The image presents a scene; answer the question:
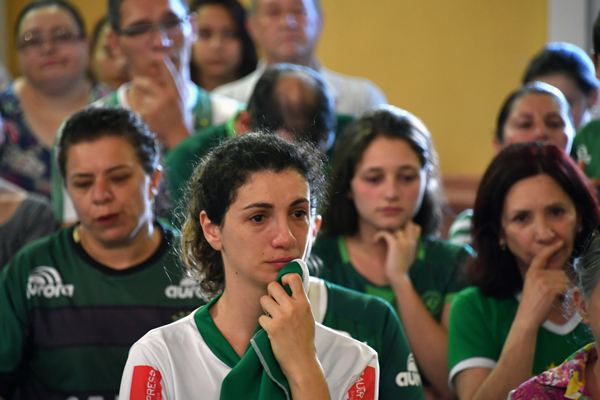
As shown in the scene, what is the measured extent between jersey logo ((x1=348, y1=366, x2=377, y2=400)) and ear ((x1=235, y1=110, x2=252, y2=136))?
1.10 meters

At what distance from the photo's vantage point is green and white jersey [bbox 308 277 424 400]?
5.47 ft

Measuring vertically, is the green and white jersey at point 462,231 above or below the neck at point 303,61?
below

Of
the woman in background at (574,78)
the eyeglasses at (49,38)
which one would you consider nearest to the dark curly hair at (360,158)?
the woman in background at (574,78)

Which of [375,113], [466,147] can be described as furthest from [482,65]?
[375,113]

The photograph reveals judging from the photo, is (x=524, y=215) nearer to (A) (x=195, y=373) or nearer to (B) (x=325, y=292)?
(B) (x=325, y=292)

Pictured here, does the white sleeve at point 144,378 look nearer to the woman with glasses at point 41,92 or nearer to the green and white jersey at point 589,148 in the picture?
the green and white jersey at point 589,148

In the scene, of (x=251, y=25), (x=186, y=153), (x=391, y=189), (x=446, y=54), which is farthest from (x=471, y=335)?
(x=446, y=54)

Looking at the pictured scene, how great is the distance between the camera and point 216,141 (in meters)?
2.39

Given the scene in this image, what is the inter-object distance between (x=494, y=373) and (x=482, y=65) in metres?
2.26

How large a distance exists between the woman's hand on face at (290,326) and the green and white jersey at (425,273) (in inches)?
30.7

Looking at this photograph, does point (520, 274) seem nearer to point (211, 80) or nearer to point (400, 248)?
point (400, 248)

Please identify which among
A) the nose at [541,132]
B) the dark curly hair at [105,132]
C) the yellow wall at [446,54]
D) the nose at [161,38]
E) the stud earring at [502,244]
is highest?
the yellow wall at [446,54]

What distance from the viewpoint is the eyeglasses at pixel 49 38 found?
10.2 feet

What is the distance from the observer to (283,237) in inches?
53.8
